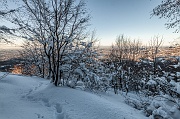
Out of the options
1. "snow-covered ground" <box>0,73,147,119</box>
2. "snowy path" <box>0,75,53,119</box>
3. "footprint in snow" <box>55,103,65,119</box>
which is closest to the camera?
"snowy path" <box>0,75,53,119</box>

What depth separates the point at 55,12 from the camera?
29.1ft

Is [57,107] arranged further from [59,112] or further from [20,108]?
[20,108]

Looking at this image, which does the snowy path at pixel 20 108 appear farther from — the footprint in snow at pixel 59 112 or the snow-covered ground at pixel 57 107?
the footprint in snow at pixel 59 112

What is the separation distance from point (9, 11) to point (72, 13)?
11.8 ft

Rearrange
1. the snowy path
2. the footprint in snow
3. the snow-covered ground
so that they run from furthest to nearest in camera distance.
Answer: the footprint in snow → the snow-covered ground → the snowy path

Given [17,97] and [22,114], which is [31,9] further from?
[22,114]

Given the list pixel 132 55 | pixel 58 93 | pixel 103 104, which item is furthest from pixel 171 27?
pixel 132 55

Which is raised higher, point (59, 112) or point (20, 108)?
point (20, 108)

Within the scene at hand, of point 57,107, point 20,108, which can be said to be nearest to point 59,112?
point 57,107

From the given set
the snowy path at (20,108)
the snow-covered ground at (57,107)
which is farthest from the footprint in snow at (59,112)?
the snowy path at (20,108)

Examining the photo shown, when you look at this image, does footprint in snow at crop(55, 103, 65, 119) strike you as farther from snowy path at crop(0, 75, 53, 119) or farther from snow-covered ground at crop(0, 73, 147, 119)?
snowy path at crop(0, 75, 53, 119)

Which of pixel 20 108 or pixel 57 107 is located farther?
pixel 57 107

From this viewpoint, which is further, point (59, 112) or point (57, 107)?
point (57, 107)

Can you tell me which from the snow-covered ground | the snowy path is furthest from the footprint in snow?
the snowy path
